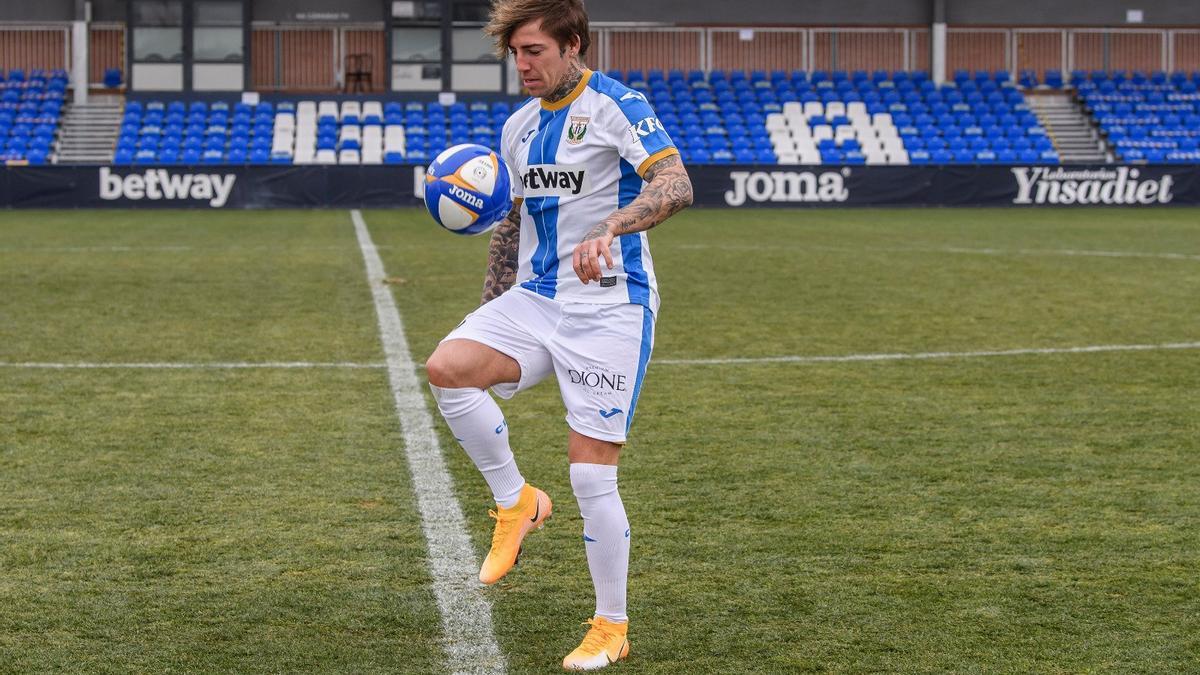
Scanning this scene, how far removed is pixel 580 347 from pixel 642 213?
442 millimetres

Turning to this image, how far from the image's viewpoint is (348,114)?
37.5 m

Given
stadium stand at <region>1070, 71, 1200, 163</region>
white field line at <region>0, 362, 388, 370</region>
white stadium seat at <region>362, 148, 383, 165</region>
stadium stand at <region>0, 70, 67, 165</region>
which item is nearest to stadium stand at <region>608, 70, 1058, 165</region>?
stadium stand at <region>1070, 71, 1200, 163</region>

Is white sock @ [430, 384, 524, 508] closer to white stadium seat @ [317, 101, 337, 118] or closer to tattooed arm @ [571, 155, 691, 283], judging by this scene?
tattooed arm @ [571, 155, 691, 283]

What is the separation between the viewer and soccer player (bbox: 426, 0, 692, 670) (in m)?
4.08

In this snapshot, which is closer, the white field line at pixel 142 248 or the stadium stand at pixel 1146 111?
the white field line at pixel 142 248

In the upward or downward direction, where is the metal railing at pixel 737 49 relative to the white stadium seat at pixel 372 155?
upward

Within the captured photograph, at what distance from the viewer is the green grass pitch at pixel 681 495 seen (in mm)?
4133

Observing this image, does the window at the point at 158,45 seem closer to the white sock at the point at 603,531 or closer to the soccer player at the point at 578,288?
the soccer player at the point at 578,288

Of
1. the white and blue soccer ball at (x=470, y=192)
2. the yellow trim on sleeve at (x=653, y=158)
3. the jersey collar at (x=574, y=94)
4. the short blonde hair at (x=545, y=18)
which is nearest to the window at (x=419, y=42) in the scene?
the white and blue soccer ball at (x=470, y=192)

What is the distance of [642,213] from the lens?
401 cm

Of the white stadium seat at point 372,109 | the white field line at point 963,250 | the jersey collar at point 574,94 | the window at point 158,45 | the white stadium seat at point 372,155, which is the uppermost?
the window at point 158,45

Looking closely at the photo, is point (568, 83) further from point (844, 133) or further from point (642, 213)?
point (844, 133)

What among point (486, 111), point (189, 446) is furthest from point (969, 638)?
point (486, 111)

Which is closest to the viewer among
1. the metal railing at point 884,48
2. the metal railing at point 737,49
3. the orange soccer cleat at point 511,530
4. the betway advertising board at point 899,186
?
the orange soccer cleat at point 511,530
